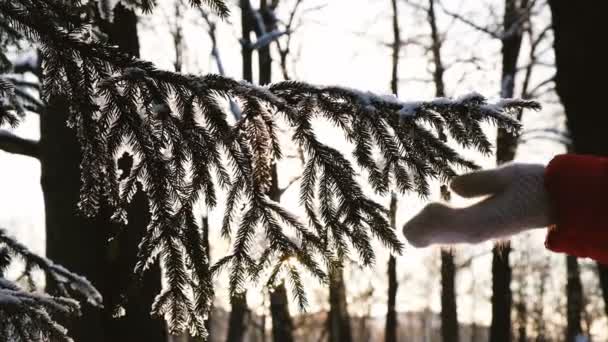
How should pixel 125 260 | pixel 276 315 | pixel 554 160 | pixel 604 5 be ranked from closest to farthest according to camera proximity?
pixel 554 160
pixel 604 5
pixel 125 260
pixel 276 315

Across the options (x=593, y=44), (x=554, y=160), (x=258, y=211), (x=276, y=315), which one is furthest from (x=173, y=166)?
(x=276, y=315)

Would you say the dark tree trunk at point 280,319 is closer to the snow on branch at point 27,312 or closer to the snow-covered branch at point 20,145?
the snow-covered branch at point 20,145

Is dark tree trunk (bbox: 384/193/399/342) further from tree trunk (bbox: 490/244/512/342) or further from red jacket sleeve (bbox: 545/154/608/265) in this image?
red jacket sleeve (bbox: 545/154/608/265)

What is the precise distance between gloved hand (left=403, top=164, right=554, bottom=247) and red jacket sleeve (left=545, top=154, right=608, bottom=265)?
34 mm

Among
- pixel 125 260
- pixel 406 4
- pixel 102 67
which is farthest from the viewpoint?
pixel 406 4

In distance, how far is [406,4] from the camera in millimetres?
14383

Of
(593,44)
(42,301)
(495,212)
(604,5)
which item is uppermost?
(604,5)

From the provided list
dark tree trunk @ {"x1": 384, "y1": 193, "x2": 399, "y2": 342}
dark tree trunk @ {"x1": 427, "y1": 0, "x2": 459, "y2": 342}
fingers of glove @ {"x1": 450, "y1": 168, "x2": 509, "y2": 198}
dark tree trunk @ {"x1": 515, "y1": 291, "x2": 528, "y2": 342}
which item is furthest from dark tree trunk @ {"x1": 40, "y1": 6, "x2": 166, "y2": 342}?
dark tree trunk @ {"x1": 515, "y1": 291, "x2": 528, "y2": 342}

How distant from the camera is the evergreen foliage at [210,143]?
1962 millimetres

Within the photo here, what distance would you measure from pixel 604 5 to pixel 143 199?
10.3ft

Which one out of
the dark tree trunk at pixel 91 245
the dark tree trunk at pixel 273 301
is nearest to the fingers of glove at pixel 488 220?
the dark tree trunk at pixel 91 245

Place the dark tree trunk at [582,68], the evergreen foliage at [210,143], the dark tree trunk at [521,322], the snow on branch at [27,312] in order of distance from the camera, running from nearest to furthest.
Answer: the evergreen foliage at [210,143], the snow on branch at [27,312], the dark tree trunk at [582,68], the dark tree trunk at [521,322]

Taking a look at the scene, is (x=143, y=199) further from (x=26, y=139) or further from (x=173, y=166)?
(x=173, y=166)

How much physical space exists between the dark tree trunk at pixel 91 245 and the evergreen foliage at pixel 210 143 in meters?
1.80
